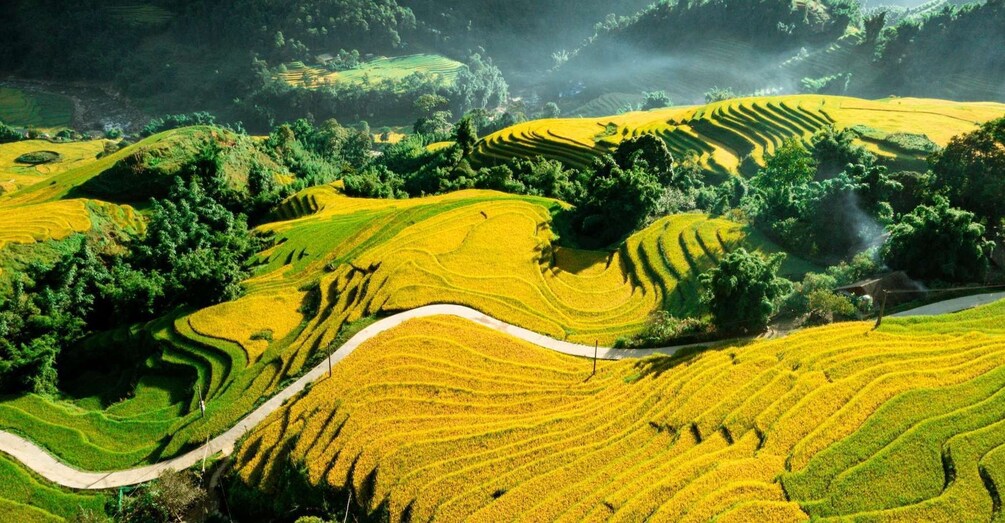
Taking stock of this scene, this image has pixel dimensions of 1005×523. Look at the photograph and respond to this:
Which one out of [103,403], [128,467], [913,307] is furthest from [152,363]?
[913,307]

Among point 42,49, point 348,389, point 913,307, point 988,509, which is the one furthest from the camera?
point 42,49

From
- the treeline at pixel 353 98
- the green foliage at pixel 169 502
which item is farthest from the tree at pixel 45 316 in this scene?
the treeline at pixel 353 98

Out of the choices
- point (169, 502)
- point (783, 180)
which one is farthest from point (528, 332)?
point (783, 180)

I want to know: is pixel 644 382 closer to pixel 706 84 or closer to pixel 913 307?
pixel 913 307

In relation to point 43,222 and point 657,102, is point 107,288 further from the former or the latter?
point 657,102

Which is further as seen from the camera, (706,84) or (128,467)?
(706,84)

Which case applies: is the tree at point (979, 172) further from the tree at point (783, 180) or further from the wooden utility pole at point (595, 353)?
the wooden utility pole at point (595, 353)

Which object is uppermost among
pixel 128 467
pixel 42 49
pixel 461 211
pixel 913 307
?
pixel 42 49
